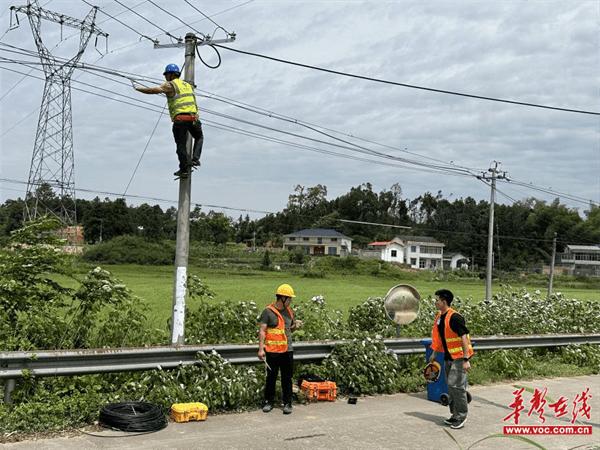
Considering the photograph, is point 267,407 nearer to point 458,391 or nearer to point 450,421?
point 450,421

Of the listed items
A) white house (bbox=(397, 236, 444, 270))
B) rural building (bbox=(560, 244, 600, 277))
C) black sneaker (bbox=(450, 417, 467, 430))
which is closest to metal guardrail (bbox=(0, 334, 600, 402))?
black sneaker (bbox=(450, 417, 467, 430))

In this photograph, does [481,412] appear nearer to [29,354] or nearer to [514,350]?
[514,350]

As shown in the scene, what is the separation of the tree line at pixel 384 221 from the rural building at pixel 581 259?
293 centimetres

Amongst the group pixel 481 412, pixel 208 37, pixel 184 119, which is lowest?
pixel 481 412

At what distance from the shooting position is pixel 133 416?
7.38 m

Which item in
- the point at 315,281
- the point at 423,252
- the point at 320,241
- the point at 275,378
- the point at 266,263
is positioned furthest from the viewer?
the point at 423,252

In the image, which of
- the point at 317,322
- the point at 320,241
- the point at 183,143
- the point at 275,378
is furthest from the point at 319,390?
the point at 320,241

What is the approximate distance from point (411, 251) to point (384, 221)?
18.7 meters

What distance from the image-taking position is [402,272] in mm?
89062

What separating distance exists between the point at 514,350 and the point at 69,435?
953 cm

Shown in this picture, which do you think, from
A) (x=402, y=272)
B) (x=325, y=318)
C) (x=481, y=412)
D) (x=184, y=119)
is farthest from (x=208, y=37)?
(x=402, y=272)

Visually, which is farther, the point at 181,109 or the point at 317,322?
the point at 317,322

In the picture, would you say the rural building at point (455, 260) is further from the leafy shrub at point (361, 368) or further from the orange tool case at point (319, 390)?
the orange tool case at point (319, 390)

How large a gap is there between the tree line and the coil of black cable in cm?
6902
